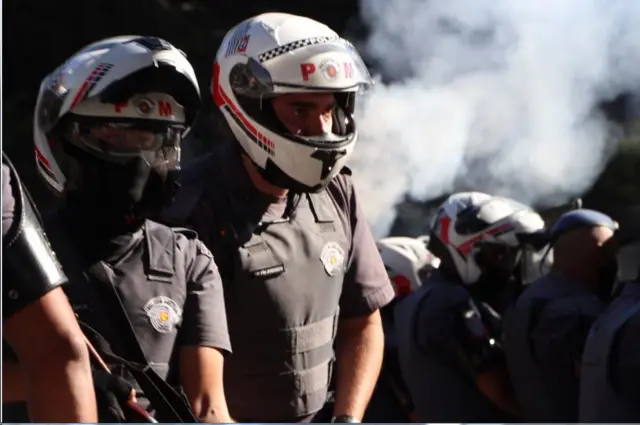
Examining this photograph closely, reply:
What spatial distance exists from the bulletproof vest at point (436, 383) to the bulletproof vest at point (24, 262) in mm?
2051

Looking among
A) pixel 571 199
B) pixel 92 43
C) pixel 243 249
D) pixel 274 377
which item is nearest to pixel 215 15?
pixel 92 43

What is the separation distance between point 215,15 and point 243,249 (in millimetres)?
709

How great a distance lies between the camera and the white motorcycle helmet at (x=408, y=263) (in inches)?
160

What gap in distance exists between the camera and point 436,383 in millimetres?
3732

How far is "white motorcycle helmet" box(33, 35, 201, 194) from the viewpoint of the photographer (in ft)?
8.32

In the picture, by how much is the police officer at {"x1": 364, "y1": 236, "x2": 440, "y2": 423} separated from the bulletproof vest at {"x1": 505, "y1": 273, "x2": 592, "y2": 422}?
366 mm

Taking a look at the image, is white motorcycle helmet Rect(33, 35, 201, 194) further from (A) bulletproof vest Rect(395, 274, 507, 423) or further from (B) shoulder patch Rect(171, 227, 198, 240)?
(A) bulletproof vest Rect(395, 274, 507, 423)

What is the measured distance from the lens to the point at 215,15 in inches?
123

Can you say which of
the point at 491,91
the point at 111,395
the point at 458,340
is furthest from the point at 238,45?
the point at 458,340

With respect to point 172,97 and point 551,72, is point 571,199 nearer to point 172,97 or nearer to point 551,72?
point 551,72

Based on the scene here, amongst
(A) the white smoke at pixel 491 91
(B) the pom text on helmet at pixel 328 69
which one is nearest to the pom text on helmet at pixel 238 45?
(B) the pom text on helmet at pixel 328 69

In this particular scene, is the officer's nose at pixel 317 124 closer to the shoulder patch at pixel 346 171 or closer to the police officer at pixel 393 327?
the shoulder patch at pixel 346 171

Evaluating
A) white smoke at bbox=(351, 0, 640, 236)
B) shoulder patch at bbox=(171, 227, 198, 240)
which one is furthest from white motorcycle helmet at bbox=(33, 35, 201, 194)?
white smoke at bbox=(351, 0, 640, 236)

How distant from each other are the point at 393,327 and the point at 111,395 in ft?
6.41
